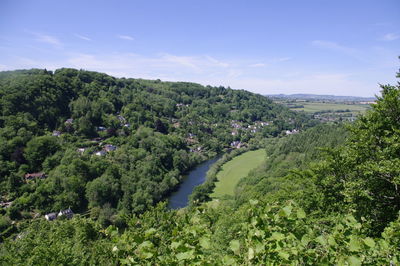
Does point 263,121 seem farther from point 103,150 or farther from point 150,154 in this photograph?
point 103,150

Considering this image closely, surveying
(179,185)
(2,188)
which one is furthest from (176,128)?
(2,188)

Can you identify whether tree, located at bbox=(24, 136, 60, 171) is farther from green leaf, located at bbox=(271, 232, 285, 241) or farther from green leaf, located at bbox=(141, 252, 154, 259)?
green leaf, located at bbox=(271, 232, 285, 241)

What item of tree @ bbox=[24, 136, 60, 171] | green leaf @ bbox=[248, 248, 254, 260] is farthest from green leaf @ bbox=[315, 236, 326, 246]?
tree @ bbox=[24, 136, 60, 171]

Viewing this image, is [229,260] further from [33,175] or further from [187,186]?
[33,175]

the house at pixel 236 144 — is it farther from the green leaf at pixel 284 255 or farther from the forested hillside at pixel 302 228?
the green leaf at pixel 284 255

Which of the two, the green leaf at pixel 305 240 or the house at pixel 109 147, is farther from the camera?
the house at pixel 109 147

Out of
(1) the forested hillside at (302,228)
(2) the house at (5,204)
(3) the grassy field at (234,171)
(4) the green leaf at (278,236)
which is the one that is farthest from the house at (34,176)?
(4) the green leaf at (278,236)
